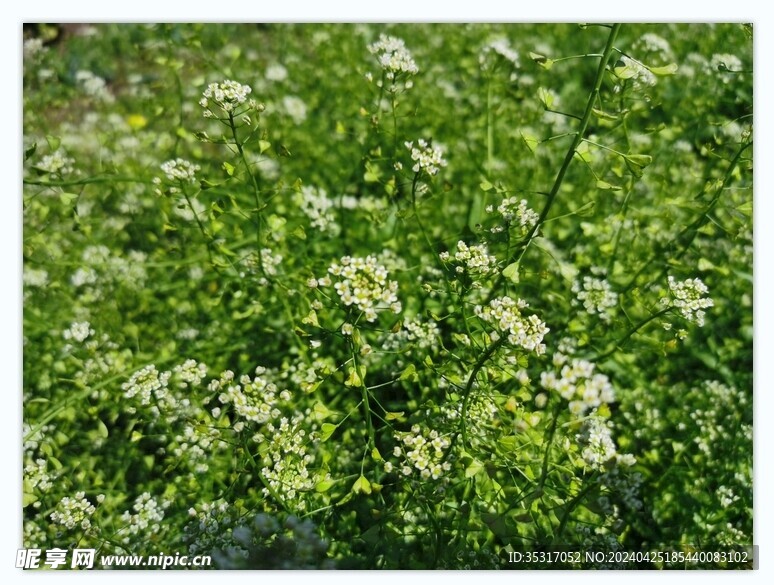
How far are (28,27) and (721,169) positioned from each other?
9.52 ft

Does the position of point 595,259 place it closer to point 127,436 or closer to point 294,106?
point 294,106

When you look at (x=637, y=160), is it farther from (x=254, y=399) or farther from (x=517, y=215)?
(x=254, y=399)

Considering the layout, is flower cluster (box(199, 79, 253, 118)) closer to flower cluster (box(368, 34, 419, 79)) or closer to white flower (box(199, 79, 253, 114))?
white flower (box(199, 79, 253, 114))

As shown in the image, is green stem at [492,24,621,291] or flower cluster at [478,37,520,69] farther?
flower cluster at [478,37,520,69]

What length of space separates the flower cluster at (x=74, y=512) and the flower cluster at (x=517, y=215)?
155cm

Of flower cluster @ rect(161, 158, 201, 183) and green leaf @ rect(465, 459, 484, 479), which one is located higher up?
flower cluster @ rect(161, 158, 201, 183)

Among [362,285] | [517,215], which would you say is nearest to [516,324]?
[362,285]

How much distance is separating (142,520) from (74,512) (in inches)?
8.5

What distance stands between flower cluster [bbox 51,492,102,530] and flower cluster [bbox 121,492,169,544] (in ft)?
0.36

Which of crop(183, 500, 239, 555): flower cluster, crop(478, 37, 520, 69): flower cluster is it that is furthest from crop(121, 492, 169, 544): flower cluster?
crop(478, 37, 520, 69): flower cluster

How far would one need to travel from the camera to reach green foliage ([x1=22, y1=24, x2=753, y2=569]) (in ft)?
5.74

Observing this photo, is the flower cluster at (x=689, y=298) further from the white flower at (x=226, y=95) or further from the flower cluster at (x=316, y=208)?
the white flower at (x=226, y=95)

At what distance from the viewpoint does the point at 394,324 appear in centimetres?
185

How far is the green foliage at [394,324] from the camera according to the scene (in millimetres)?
1750
